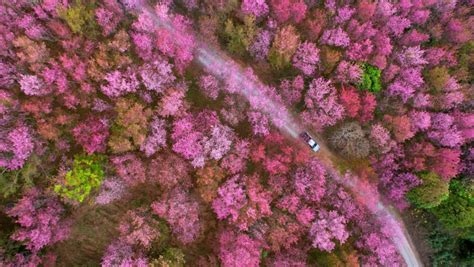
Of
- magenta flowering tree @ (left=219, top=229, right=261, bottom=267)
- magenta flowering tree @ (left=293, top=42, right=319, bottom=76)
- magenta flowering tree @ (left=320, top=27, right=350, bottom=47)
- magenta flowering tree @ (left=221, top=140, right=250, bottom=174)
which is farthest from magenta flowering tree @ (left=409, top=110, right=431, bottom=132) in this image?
magenta flowering tree @ (left=219, top=229, right=261, bottom=267)

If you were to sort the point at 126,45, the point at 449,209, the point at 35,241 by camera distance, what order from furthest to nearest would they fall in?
1. the point at 449,209
2. the point at 126,45
3. the point at 35,241

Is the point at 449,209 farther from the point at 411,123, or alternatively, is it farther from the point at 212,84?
the point at 212,84

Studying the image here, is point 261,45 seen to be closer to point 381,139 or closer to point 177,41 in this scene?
point 177,41

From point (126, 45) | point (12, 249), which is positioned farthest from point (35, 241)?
point (126, 45)

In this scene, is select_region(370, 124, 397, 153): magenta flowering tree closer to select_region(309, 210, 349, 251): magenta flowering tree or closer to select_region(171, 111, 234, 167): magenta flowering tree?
select_region(309, 210, 349, 251): magenta flowering tree

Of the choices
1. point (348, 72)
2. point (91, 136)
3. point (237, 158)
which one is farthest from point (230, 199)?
point (348, 72)

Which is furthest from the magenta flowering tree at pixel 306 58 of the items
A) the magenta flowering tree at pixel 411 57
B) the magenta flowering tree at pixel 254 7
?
the magenta flowering tree at pixel 411 57

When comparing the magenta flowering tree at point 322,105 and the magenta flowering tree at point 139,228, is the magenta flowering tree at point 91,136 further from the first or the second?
the magenta flowering tree at point 322,105

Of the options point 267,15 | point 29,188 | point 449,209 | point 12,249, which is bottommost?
point 12,249
